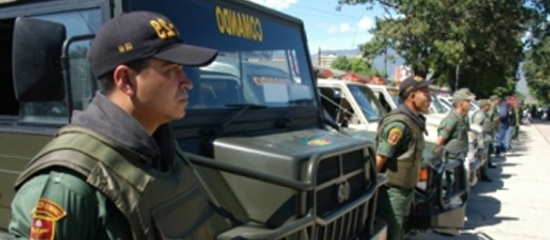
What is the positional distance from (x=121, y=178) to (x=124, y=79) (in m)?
0.29

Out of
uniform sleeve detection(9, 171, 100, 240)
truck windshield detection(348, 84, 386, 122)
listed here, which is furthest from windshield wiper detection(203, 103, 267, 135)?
truck windshield detection(348, 84, 386, 122)

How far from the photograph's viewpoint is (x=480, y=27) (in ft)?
80.2

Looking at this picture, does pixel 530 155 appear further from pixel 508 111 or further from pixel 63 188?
pixel 63 188

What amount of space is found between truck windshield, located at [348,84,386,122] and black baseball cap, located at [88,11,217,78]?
6.07 metres

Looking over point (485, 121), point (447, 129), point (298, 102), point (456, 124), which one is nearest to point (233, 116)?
point (298, 102)

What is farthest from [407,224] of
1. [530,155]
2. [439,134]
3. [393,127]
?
[530,155]

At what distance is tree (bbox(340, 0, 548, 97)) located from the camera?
2289cm

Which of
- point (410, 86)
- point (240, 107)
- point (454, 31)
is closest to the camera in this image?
point (240, 107)

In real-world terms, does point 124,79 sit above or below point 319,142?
above

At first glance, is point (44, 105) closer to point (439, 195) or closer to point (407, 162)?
point (407, 162)

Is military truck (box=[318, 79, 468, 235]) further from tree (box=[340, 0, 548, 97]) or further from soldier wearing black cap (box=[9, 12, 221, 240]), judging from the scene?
tree (box=[340, 0, 548, 97])

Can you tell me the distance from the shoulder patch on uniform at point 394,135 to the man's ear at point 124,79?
2814 millimetres

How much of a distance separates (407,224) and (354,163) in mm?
1872

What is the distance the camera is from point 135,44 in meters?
1.38
